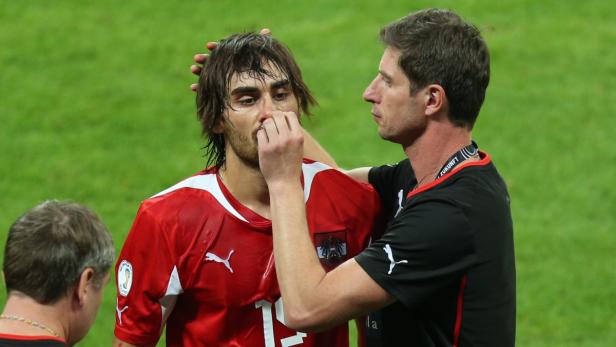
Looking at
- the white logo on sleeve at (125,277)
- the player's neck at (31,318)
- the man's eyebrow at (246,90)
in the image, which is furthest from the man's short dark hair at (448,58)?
the player's neck at (31,318)

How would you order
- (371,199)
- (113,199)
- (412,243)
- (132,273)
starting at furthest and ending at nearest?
(113,199) < (371,199) < (132,273) < (412,243)

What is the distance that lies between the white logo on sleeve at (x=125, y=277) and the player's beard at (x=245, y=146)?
67 centimetres

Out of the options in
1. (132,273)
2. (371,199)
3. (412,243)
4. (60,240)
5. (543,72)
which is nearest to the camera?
(60,240)

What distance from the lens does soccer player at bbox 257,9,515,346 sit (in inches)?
177

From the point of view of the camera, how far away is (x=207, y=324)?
492cm

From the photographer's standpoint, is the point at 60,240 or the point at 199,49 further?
the point at 199,49

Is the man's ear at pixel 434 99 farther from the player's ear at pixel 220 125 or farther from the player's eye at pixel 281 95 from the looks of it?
the player's ear at pixel 220 125

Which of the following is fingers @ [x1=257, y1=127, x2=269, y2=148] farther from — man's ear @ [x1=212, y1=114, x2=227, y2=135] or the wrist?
man's ear @ [x1=212, y1=114, x2=227, y2=135]

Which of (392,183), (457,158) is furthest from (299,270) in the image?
(392,183)

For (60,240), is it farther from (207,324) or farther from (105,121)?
(105,121)

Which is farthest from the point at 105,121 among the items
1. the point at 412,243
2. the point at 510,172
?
the point at 412,243

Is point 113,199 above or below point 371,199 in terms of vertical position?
above

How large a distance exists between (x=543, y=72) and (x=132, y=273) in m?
8.34

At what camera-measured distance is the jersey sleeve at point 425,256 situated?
4480mm
